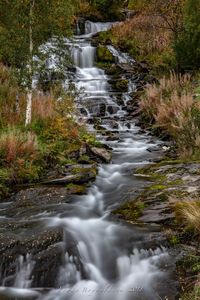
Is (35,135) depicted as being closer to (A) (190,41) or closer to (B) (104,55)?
(A) (190,41)

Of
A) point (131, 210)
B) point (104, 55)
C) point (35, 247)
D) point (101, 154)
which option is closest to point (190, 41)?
point (104, 55)

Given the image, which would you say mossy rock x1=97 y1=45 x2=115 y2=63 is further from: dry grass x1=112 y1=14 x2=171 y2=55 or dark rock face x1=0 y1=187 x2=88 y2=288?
dark rock face x1=0 y1=187 x2=88 y2=288

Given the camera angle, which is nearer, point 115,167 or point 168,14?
point 115,167

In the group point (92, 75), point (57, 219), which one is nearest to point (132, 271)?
point (57, 219)

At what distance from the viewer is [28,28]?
1041 cm

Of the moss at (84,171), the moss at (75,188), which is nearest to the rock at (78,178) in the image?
the moss at (84,171)

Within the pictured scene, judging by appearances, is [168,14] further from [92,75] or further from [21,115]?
[21,115]

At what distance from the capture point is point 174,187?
7.40 metres

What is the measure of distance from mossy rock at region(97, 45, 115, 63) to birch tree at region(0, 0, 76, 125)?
917cm

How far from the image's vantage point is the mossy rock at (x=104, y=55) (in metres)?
19.9

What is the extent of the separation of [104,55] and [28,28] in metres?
9.90

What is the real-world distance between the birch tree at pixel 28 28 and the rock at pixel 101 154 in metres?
1.73

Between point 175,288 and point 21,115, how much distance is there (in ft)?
22.3

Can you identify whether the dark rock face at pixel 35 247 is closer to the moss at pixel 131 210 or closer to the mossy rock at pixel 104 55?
the moss at pixel 131 210
